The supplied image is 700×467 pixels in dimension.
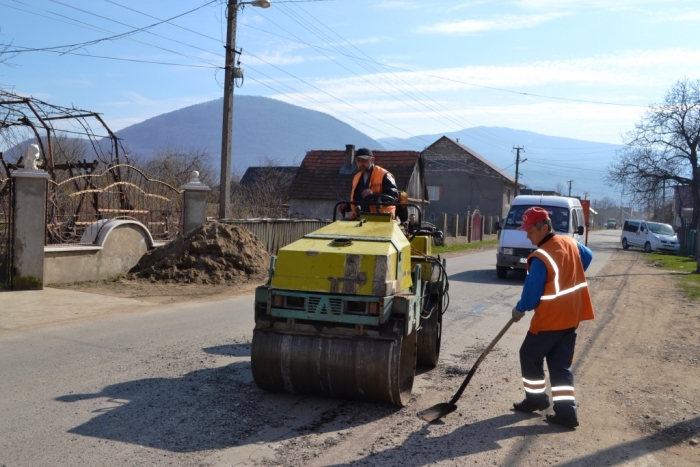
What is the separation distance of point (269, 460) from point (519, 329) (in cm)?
675

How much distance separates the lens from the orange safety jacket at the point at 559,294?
5648mm

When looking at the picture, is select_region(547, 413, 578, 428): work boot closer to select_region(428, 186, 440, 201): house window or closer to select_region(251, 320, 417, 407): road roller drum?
select_region(251, 320, 417, 407): road roller drum

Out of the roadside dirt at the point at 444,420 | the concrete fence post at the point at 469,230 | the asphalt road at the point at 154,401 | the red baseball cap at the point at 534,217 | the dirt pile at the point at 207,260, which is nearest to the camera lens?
the asphalt road at the point at 154,401

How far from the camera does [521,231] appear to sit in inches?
682

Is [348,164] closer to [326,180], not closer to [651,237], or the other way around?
[326,180]

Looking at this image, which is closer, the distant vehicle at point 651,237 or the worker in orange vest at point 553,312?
the worker in orange vest at point 553,312

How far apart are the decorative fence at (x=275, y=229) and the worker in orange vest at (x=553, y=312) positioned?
42.5 ft

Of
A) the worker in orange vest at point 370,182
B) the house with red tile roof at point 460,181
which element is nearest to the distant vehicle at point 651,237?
the house with red tile roof at point 460,181

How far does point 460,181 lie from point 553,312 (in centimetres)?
5438

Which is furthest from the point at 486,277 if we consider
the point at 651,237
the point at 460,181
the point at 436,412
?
the point at 460,181

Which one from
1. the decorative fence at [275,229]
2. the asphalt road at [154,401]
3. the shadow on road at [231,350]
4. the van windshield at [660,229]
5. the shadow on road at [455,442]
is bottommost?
the shadow on road at [455,442]

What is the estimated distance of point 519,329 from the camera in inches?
413

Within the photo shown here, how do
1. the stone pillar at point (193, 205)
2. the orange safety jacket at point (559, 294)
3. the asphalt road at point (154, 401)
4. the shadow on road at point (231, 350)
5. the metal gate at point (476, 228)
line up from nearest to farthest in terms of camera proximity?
the asphalt road at point (154, 401) < the orange safety jacket at point (559, 294) < the shadow on road at point (231, 350) < the stone pillar at point (193, 205) < the metal gate at point (476, 228)

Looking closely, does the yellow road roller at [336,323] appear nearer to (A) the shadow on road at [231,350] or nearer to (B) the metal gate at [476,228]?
(A) the shadow on road at [231,350]
